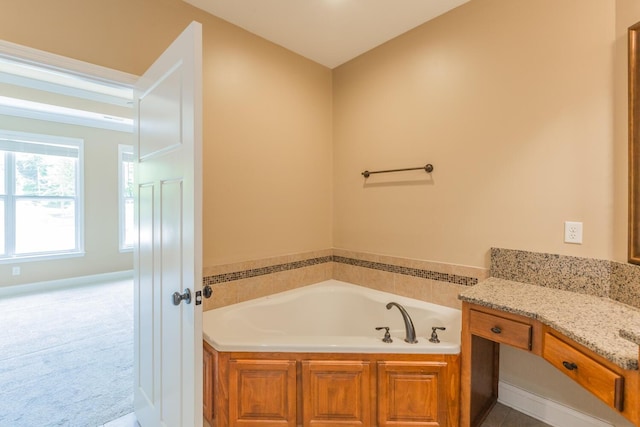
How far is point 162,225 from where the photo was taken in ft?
5.03

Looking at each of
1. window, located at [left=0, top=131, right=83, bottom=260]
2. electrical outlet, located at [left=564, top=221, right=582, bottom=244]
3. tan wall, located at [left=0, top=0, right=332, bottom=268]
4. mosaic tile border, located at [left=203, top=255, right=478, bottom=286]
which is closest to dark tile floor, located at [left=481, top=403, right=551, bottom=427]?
mosaic tile border, located at [left=203, top=255, right=478, bottom=286]

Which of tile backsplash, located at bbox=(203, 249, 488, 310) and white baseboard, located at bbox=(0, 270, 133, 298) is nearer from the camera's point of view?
tile backsplash, located at bbox=(203, 249, 488, 310)

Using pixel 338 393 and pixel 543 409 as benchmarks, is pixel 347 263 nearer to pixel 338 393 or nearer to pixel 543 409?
pixel 338 393

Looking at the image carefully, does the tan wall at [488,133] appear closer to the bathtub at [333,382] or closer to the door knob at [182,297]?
the bathtub at [333,382]

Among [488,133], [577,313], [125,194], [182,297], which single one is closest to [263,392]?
[182,297]

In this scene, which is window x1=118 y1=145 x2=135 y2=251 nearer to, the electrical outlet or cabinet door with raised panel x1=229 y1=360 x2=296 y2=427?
cabinet door with raised panel x1=229 y1=360 x2=296 y2=427

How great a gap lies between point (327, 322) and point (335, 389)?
3.14 ft

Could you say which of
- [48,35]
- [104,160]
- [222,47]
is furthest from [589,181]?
[104,160]

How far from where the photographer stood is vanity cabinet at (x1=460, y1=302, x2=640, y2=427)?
3.32 ft

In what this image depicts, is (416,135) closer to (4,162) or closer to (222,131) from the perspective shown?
(222,131)

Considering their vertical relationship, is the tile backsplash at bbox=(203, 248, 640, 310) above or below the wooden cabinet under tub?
above

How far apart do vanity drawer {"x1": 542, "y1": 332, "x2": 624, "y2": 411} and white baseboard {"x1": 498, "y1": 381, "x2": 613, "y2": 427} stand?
0.75 metres

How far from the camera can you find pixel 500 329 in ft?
4.91

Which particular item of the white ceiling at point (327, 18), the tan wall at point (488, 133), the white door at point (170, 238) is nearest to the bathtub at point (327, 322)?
the white door at point (170, 238)
